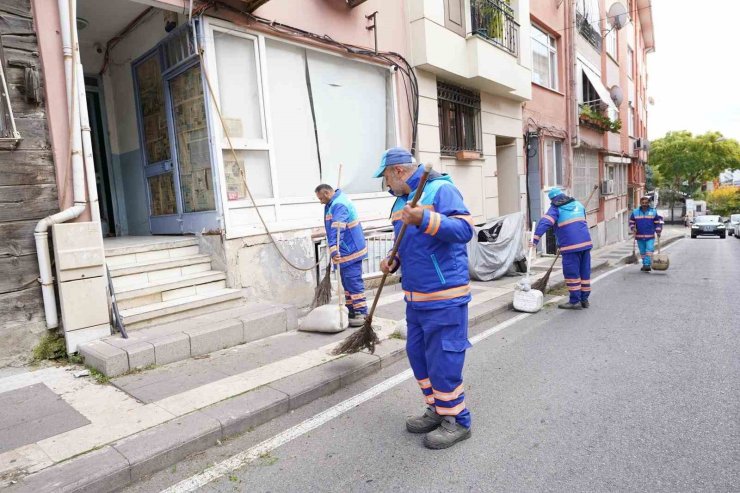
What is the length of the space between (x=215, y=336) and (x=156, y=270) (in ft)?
4.55

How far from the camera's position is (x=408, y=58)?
8.85 meters

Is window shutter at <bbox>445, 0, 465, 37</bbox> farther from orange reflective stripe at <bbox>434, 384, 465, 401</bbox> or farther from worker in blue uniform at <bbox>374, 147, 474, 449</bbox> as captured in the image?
orange reflective stripe at <bbox>434, 384, 465, 401</bbox>

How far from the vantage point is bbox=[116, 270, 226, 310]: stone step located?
16.7 ft

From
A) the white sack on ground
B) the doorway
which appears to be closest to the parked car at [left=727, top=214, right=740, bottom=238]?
the white sack on ground

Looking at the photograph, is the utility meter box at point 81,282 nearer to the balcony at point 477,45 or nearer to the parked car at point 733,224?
the balcony at point 477,45

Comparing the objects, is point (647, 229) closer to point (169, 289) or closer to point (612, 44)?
point (169, 289)

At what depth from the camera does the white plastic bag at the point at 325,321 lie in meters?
5.28

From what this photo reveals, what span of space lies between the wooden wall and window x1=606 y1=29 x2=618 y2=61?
21409 mm

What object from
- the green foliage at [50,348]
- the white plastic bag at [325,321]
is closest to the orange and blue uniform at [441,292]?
the white plastic bag at [325,321]

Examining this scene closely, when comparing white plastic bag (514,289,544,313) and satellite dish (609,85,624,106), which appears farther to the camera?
satellite dish (609,85,624,106)

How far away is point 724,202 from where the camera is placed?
56906mm

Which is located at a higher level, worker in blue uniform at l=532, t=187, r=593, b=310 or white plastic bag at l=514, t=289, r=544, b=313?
worker in blue uniform at l=532, t=187, r=593, b=310

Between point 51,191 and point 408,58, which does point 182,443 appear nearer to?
point 51,191

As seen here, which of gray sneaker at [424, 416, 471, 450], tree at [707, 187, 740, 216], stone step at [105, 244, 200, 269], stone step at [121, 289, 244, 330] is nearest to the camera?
gray sneaker at [424, 416, 471, 450]
